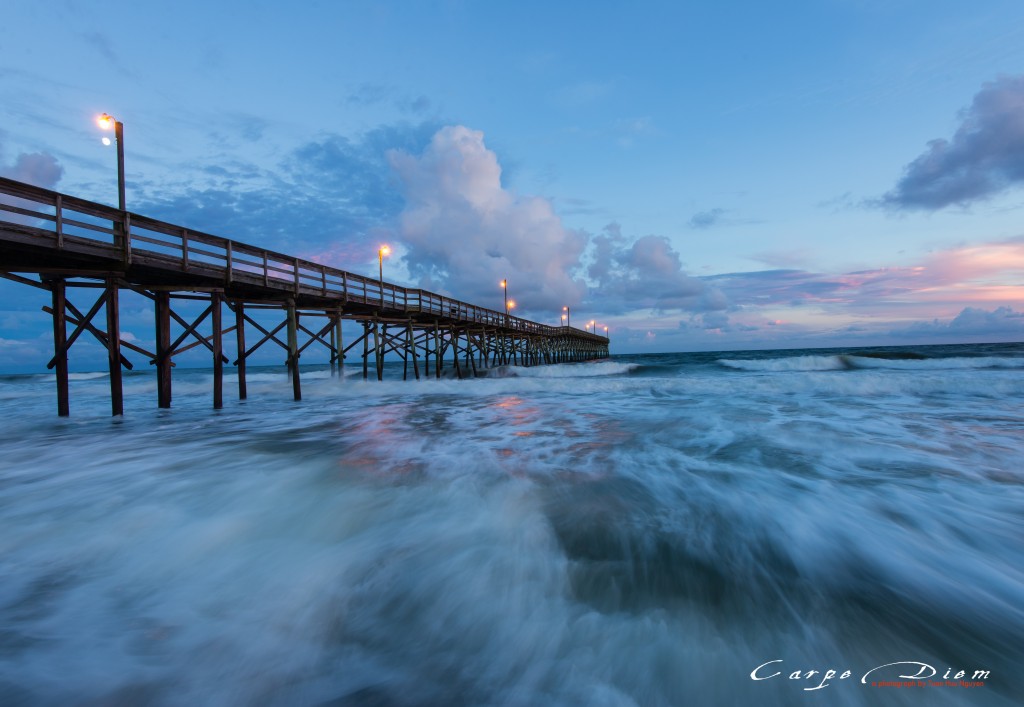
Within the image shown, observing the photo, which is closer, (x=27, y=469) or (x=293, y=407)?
(x=27, y=469)

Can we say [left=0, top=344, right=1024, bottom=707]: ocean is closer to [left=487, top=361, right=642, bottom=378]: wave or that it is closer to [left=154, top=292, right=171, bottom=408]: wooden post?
[left=154, top=292, right=171, bottom=408]: wooden post

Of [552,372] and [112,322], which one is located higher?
[112,322]

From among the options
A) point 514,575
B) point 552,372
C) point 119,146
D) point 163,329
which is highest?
point 119,146

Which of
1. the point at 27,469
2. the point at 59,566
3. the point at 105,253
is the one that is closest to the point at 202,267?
the point at 105,253

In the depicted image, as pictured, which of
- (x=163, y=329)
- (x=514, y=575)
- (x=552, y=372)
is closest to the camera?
(x=514, y=575)

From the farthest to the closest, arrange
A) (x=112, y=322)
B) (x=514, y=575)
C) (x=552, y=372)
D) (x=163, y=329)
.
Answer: (x=552, y=372)
(x=163, y=329)
(x=112, y=322)
(x=514, y=575)

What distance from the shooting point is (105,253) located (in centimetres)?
912

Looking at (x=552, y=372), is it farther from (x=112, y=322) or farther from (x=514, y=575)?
(x=514, y=575)

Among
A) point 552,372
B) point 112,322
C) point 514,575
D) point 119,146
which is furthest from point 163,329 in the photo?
point 552,372

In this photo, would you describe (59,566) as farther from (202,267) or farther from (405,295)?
(405,295)

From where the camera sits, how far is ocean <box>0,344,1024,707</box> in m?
2.28

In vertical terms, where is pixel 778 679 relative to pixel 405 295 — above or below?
below

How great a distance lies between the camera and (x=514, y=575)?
340cm

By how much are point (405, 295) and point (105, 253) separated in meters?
13.1
